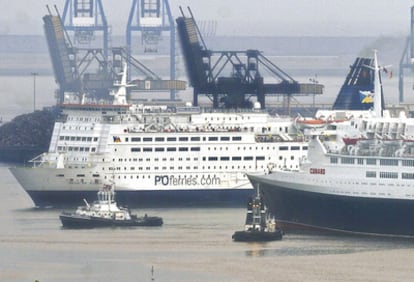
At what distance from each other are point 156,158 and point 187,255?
16721mm

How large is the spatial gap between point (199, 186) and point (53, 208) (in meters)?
5.03

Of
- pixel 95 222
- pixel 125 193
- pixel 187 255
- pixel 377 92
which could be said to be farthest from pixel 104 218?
pixel 125 193

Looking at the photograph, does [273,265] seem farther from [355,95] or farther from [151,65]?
[151,65]

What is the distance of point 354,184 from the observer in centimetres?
6294

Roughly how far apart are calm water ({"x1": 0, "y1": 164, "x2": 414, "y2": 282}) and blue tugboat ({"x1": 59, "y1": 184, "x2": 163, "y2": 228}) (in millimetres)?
376

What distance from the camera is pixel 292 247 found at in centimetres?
6066

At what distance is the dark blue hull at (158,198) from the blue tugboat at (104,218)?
23.8 ft

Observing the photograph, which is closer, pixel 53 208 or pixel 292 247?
pixel 292 247

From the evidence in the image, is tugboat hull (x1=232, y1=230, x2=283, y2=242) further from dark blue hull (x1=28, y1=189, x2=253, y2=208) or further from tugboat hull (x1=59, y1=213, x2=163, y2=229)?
dark blue hull (x1=28, y1=189, x2=253, y2=208)

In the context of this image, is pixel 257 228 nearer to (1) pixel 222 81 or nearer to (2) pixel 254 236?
(2) pixel 254 236

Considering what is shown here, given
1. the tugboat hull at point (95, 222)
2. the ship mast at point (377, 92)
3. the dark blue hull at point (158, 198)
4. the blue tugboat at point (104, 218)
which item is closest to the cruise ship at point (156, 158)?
the dark blue hull at point (158, 198)

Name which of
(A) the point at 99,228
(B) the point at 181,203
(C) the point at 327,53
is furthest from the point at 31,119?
(C) the point at 327,53

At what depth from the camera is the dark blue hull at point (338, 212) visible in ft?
204

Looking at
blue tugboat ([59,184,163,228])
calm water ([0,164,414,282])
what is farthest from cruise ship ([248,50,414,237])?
blue tugboat ([59,184,163,228])
